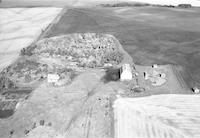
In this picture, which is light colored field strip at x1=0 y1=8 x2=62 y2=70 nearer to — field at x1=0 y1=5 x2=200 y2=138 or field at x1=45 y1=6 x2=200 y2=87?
field at x1=0 y1=5 x2=200 y2=138

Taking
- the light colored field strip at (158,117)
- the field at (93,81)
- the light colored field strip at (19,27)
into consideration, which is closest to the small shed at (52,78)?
the field at (93,81)

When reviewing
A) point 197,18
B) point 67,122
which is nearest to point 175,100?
point 67,122

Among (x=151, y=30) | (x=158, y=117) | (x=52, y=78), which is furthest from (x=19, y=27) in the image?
(x=158, y=117)

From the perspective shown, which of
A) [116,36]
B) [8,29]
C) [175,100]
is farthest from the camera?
[8,29]

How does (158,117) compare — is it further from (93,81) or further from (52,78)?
(52,78)

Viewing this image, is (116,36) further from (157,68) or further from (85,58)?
(157,68)

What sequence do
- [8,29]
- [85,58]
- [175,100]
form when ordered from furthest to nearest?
[8,29]
[85,58]
[175,100]

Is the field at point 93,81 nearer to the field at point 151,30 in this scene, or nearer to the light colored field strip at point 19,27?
the field at point 151,30
